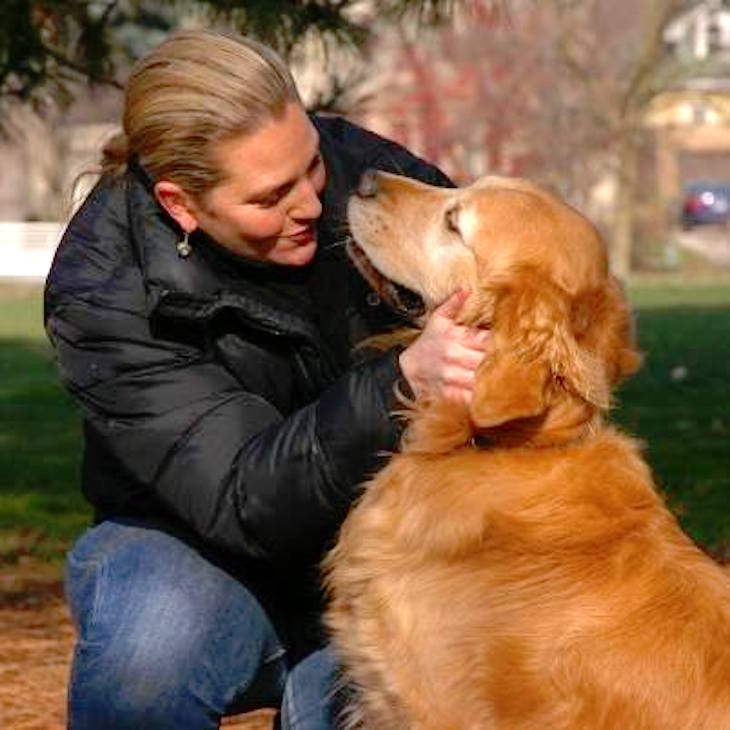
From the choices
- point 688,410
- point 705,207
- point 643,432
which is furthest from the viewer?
point 705,207

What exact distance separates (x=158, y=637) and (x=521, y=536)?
36.7 inches

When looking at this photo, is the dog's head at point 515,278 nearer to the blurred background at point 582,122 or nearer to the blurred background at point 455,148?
the blurred background at point 455,148

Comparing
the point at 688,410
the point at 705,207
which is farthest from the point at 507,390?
the point at 705,207

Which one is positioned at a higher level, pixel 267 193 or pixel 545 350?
pixel 267 193

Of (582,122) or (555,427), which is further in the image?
(582,122)

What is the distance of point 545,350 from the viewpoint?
13.9ft

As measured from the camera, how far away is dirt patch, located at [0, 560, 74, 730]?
22.3ft

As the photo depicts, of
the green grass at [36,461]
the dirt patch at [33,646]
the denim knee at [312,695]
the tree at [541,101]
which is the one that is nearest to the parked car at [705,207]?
the tree at [541,101]

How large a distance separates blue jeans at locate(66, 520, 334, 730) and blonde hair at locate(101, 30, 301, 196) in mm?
897

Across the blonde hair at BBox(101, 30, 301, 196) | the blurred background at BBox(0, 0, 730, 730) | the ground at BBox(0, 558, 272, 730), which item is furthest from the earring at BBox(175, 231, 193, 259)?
the ground at BBox(0, 558, 272, 730)

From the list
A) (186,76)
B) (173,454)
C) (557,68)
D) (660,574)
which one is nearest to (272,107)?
(186,76)

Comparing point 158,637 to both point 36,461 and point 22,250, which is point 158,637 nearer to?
point 36,461

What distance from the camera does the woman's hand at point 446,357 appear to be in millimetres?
4293

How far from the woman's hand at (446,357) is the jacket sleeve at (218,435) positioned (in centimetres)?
6
